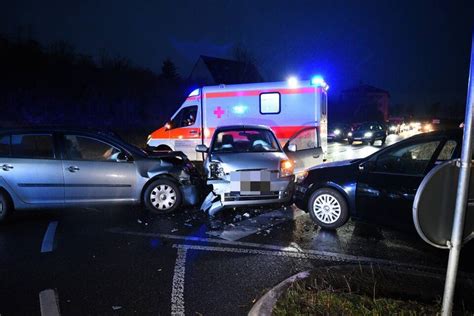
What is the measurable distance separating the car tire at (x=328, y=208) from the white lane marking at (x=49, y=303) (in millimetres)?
3887

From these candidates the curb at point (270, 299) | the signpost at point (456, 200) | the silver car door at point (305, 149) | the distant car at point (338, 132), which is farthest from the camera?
the distant car at point (338, 132)

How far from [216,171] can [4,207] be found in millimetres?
3699

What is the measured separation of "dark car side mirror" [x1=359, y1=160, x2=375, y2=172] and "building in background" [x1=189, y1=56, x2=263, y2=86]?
33.4 meters

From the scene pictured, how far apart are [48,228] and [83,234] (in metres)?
0.78

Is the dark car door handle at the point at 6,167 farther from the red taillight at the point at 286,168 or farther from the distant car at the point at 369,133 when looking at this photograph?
the distant car at the point at 369,133

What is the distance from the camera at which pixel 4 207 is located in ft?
21.2

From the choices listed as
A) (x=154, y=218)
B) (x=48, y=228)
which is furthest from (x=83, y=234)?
(x=154, y=218)

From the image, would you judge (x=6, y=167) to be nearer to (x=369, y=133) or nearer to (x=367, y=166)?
(x=367, y=166)

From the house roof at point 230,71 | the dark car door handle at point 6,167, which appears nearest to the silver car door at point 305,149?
the dark car door handle at point 6,167

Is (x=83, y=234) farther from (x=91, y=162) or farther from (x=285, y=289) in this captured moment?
(x=285, y=289)

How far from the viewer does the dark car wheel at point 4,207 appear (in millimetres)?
6441

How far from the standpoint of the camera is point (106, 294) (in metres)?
3.82

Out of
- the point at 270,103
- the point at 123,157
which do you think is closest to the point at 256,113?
the point at 270,103

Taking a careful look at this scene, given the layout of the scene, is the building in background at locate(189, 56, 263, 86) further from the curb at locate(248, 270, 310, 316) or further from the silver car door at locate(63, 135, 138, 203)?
the curb at locate(248, 270, 310, 316)
